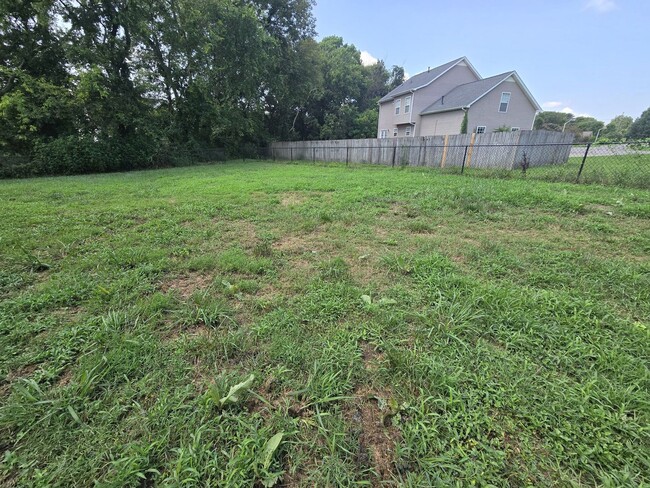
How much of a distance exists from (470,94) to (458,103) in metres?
1.02

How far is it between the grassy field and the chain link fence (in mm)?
5172

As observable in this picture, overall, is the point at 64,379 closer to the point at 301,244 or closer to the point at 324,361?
the point at 324,361

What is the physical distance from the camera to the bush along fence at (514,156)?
22.3ft

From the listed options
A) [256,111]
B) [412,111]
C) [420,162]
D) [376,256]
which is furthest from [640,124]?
[376,256]

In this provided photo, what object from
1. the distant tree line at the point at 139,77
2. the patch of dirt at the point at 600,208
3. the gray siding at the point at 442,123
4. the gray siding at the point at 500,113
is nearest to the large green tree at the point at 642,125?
the gray siding at the point at 500,113

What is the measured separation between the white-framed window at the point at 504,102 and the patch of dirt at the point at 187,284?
21.5 m

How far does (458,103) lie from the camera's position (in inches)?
693

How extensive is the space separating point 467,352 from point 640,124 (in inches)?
2544

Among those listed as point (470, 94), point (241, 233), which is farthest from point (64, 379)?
point (470, 94)

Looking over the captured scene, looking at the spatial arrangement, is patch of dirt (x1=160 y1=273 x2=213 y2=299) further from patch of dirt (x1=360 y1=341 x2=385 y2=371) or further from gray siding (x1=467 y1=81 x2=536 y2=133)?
gray siding (x1=467 y1=81 x2=536 y2=133)

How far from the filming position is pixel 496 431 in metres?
1.20

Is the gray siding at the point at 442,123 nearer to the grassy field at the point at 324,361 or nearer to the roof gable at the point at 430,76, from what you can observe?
the roof gable at the point at 430,76

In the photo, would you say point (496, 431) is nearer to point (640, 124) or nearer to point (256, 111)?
point (256, 111)

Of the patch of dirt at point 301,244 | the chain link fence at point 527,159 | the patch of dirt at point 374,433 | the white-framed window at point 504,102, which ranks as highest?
the white-framed window at point 504,102
